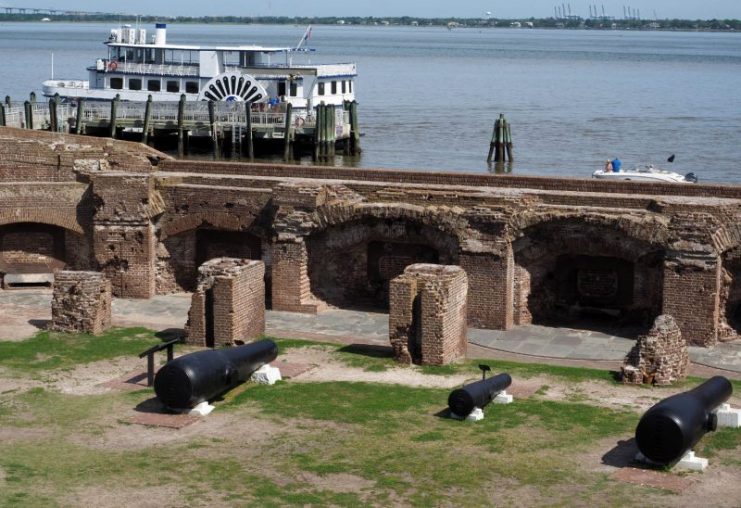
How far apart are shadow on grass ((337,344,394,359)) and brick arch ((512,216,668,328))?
10.9 feet

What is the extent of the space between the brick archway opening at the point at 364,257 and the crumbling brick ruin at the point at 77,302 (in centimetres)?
434

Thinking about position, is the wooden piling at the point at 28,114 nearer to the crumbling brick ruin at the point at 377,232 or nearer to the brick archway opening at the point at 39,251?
the crumbling brick ruin at the point at 377,232

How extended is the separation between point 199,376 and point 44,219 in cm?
997

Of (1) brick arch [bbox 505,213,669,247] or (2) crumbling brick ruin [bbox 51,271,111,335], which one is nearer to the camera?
(2) crumbling brick ruin [bbox 51,271,111,335]

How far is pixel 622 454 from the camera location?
15.4 m

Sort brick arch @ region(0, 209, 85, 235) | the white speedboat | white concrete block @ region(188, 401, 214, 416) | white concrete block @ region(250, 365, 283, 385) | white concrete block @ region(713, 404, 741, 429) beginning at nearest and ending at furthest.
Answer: white concrete block @ region(713, 404, 741, 429) → white concrete block @ region(188, 401, 214, 416) → white concrete block @ region(250, 365, 283, 385) → brick arch @ region(0, 209, 85, 235) → the white speedboat

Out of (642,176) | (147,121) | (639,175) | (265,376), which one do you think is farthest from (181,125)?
(265,376)

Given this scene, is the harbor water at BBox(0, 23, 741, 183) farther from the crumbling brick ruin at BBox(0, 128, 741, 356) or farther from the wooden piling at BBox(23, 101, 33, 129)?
the crumbling brick ruin at BBox(0, 128, 741, 356)

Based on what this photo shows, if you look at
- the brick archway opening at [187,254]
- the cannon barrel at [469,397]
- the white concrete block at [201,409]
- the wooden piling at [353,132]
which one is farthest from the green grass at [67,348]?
the wooden piling at [353,132]

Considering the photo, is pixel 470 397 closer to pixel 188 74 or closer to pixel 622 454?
pixel 622 454

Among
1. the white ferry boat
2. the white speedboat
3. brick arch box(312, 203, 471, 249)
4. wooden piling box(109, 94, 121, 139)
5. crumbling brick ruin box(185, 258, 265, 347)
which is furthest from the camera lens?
the white ferry boat

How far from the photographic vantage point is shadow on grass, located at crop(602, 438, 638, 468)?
15.0 meters

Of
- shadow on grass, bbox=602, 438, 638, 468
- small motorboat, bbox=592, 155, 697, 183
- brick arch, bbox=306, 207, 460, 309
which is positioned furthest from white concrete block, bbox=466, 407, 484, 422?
small motorboat, bbox=592, 155, 697, 183

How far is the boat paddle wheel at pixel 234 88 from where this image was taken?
53.7 metres
